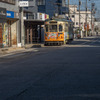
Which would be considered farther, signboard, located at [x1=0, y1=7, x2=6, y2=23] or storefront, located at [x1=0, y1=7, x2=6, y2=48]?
storefront, located at [x1=0, y1=7, x2=6, y2=48]

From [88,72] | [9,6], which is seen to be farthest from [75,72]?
[9,6]

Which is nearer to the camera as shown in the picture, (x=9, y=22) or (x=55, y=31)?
(x=9, y=22)

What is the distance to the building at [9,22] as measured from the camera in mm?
29156

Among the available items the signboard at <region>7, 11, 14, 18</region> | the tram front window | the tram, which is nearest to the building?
the signboard at <region>7, 11, 14, 18</region>

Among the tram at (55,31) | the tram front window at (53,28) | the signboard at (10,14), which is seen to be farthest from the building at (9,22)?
the tram front window at (53,28)

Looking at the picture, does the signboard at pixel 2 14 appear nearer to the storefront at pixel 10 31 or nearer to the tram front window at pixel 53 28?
the storefront at pixel 10 31

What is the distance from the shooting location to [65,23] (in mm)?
36250

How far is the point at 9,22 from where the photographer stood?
104 feet

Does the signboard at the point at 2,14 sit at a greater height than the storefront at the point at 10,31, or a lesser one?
greater

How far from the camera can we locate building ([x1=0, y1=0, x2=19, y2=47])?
29.2 meters

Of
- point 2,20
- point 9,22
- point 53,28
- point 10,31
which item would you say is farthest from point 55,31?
point 2,20

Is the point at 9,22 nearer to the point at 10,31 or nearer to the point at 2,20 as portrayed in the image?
the point at 10,31

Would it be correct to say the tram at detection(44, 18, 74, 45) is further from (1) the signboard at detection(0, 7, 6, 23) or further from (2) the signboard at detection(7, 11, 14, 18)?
(1) the signboard at detection(0, 7, 6, 23)

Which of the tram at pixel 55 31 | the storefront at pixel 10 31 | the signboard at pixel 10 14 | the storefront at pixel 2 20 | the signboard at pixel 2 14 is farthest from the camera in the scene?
the tram at pixel 55 31
